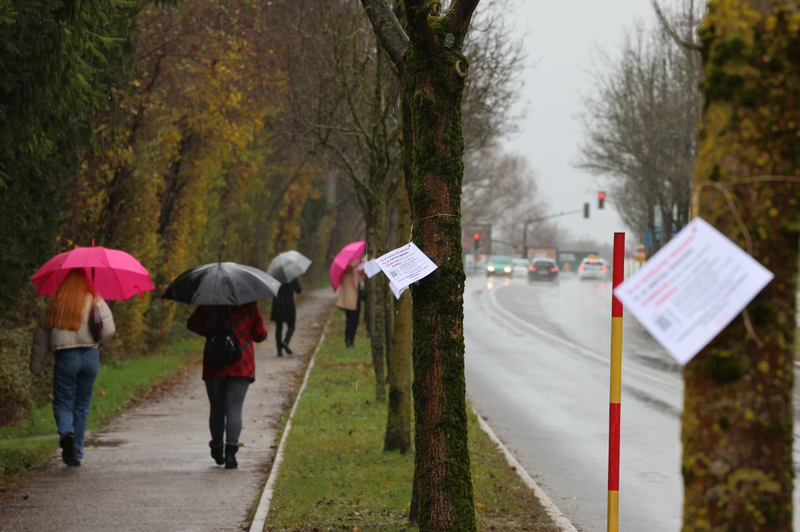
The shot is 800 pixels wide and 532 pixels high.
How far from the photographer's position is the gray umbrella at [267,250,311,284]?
18.8m

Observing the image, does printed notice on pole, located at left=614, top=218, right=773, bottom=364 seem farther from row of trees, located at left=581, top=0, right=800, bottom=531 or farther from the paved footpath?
the paved footpath

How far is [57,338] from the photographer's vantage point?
8.77 metres

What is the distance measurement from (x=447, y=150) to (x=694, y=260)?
2.75m

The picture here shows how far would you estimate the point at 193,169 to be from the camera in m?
21.6

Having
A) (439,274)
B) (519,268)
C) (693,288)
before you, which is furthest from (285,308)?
(519,268)

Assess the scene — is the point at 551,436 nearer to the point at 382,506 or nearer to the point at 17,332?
the point at 382,506

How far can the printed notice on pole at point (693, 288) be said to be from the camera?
244 cm

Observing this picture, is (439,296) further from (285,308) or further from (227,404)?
(285,308)

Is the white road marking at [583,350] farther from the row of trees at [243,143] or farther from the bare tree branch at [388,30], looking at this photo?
the bare tree branch at [388,30]

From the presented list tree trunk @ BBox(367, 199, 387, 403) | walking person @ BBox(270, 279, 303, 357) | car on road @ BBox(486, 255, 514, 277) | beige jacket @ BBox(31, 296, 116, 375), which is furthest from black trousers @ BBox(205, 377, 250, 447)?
car on road @ BBox(486, 255, 514, 277)

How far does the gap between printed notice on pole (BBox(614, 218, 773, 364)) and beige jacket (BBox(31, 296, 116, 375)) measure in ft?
22.6

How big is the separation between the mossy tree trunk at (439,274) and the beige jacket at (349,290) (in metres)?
14.9

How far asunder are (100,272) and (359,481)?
3.23m

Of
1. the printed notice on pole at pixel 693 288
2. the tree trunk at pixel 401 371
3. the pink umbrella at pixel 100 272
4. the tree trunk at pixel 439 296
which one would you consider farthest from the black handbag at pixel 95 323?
the printed notice on pole at pixel 693 288
